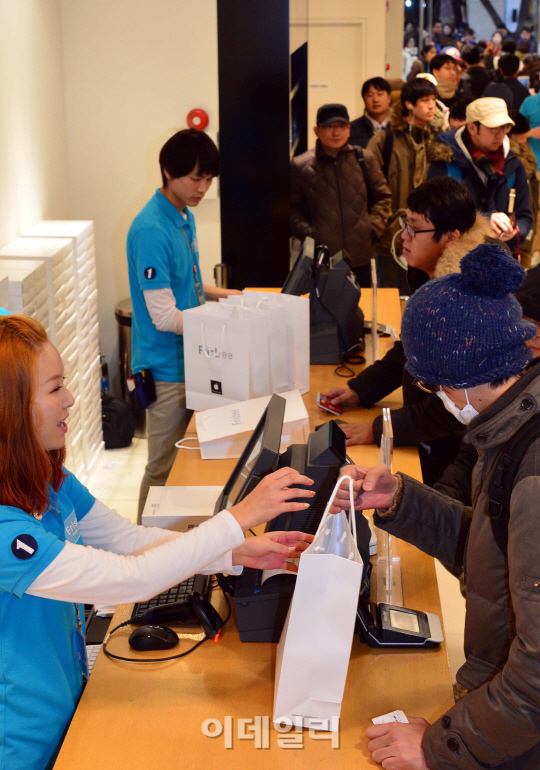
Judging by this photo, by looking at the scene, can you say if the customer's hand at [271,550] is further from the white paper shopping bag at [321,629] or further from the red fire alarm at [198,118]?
the red fire alarm at [198,118]

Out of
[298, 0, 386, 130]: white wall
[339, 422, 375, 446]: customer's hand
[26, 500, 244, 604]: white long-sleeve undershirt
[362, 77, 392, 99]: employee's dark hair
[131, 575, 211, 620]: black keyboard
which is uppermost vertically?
[298, 0, 386, 130]: white wall

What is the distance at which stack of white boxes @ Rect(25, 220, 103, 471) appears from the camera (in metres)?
4.02

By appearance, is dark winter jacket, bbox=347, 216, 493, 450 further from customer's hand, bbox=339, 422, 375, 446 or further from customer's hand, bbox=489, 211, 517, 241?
customer's hand, bbox=489, 211, 517, 241

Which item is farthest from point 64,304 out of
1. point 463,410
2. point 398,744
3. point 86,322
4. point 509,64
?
point 509,64


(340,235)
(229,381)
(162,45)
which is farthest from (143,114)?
(229,381)

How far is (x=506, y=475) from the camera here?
4.03 ft

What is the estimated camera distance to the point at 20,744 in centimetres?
141

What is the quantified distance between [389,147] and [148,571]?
184 inches

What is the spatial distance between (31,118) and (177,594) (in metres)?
3.05

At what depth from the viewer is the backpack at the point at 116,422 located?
472 centimetres

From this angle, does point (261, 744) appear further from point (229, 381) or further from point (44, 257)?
point (44, 257)

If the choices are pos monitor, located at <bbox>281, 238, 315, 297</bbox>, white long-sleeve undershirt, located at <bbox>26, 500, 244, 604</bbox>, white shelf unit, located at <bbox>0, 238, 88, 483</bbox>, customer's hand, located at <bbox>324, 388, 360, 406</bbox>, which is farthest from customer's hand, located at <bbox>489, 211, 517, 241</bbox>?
white long-sleeve undershirt, located at <bbox>26, 500, 244, 604</bbox>

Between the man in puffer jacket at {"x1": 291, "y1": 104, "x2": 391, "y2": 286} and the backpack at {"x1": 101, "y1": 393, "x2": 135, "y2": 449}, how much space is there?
1.53m

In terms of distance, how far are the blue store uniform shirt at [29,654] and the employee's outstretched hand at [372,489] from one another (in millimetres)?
596
